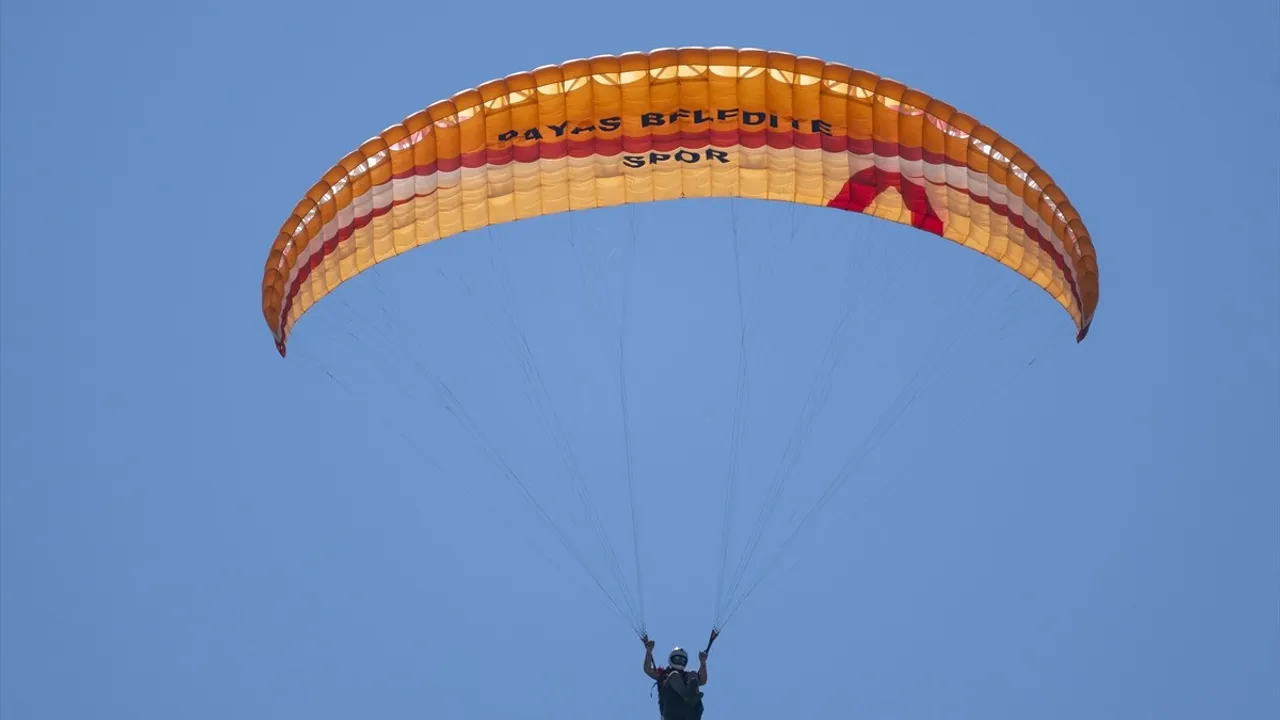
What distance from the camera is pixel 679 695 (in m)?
24.7

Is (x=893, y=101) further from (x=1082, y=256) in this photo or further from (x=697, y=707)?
(x=697, y=707)

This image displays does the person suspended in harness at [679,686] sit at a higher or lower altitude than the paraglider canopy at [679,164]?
lower

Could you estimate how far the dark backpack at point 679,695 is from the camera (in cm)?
2472

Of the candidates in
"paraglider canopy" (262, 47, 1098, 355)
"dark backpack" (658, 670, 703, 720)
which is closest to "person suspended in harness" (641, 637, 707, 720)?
"dark backpack" (658, 670, 703, 720)

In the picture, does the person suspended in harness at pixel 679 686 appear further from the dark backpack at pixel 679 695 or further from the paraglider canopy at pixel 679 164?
the paraglider canopy at pixel 679 164

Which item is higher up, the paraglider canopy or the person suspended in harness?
the paraglider canopy

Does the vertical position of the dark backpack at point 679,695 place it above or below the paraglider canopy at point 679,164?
below

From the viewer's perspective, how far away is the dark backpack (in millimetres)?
24719

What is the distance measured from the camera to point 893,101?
25734 millimetres

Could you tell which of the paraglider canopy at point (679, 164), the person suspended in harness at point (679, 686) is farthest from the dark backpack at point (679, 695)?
the paraglider canopy at point (679, 164)

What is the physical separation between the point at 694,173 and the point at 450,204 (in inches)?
91.7

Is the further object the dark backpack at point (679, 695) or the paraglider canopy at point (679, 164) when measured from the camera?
the paraglider canopy at point (679, 164)

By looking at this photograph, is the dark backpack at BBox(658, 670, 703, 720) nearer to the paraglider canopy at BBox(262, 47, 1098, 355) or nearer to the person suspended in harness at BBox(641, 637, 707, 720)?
the person suspended in harness at BBox(641, 637, 707, 720)

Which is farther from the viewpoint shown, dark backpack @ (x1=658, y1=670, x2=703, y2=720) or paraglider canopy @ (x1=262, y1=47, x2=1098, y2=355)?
paraglider canopy @ (x1=262, y1=47, x2=1098, y2=355)
